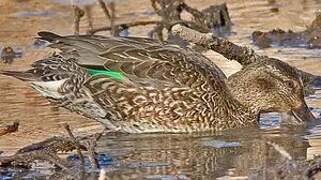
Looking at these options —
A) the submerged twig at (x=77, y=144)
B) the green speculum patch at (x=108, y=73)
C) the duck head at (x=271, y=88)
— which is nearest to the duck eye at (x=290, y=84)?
the duck head at (x=271, y=88)

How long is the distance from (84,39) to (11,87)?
5.66ft

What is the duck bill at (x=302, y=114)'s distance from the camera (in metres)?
8.57

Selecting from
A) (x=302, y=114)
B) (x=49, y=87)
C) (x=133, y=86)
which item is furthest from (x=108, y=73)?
(x=302, y=114)

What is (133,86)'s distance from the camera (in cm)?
839

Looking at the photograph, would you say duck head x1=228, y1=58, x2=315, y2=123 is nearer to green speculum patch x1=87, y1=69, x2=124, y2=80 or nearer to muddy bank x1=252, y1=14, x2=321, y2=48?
green speculum patch x1=87, y1=69, x2=124, y2=80

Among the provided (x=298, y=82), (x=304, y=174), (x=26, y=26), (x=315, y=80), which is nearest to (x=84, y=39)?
(x=298, y=82)

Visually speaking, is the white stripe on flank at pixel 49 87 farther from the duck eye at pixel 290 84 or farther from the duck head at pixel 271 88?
the duck eye at pixel 290 84

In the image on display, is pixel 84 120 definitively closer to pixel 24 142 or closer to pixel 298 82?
pixel 24 142

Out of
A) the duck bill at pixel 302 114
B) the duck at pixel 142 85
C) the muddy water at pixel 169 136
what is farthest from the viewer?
the duck bill at pixel 302 114

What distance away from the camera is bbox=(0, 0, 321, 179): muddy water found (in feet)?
23.9

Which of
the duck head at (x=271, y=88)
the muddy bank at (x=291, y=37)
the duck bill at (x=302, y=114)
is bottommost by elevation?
the duck bill at (x=302, y=114)

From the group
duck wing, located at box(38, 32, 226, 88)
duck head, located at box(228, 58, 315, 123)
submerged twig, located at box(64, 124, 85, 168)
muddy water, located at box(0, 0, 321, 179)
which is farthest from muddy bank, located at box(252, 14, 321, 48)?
submerged twig, located at box(64, 124, 85, 168)

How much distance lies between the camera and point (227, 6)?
45.8ft

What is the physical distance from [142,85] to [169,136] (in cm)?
39
